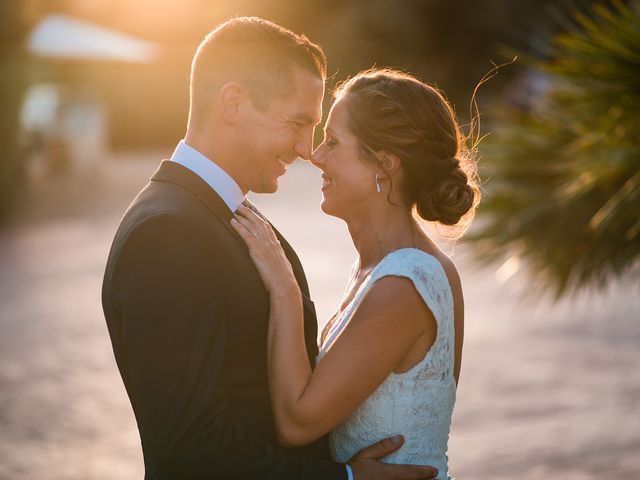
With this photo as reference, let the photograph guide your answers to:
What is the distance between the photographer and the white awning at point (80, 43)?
1945 cm

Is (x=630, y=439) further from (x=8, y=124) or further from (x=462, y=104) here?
(x=462, y=104)

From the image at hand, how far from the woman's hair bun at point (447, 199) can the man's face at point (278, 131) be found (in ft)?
1.24

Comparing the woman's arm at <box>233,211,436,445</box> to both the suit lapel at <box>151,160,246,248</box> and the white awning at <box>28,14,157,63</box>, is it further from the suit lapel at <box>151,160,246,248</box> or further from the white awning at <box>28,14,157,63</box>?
the white awning at <box>28,14,157,63</box>

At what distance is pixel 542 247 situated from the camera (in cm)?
595

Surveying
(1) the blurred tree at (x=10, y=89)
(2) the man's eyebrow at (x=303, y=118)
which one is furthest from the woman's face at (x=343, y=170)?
(1) the blurred tree at (x=10, y=89)

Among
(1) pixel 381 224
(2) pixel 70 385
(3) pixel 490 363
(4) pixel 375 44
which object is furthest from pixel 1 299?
(4) pixel 375 44

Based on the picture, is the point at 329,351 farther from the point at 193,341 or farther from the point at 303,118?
the point at 303,118

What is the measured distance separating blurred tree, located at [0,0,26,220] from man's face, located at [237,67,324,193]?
1325cm

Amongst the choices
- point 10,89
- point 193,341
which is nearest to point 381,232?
point 193,341

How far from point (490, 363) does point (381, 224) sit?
5460mm

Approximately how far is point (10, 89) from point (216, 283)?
1419cm

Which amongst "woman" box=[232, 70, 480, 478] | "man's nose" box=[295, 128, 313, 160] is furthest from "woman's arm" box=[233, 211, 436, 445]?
"man's nose" box=[295, 128, 313, 160]

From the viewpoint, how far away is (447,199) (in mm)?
3041

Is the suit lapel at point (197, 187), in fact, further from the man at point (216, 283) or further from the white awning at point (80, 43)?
the white awning at point (80, 43)
